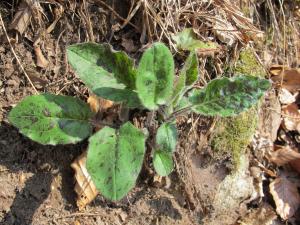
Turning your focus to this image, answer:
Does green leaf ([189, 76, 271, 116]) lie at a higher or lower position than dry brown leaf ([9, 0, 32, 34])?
lower

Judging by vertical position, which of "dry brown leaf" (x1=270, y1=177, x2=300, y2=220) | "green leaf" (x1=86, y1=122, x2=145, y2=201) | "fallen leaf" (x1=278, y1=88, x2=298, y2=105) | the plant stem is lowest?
"dry brown leaf" (x1=270, y1=177, x2=300, y2=220)

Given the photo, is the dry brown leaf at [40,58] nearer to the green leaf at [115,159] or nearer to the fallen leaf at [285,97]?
the green leaf at [115,159]

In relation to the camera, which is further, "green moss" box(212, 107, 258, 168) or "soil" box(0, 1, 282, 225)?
"green moss" box(212, 107, 258, 168)

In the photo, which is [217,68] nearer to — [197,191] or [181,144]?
[181,144]

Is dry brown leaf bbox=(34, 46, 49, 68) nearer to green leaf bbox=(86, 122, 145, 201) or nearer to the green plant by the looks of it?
the green plant

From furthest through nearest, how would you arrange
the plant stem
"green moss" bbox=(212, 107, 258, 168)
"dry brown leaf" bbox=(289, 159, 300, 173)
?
"dry brown leaf" bbox=(289, 159, 300, 173) < "green moss" bbox=(212, 107, 258, 168) < the plant stem

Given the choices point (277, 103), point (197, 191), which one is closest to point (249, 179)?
point (197, 191)

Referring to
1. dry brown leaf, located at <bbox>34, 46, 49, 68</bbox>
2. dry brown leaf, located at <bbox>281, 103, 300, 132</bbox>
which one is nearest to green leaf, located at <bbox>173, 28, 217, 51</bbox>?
dry brown leaf, located at <bbox>34, 46, 49, 68</bbox>
